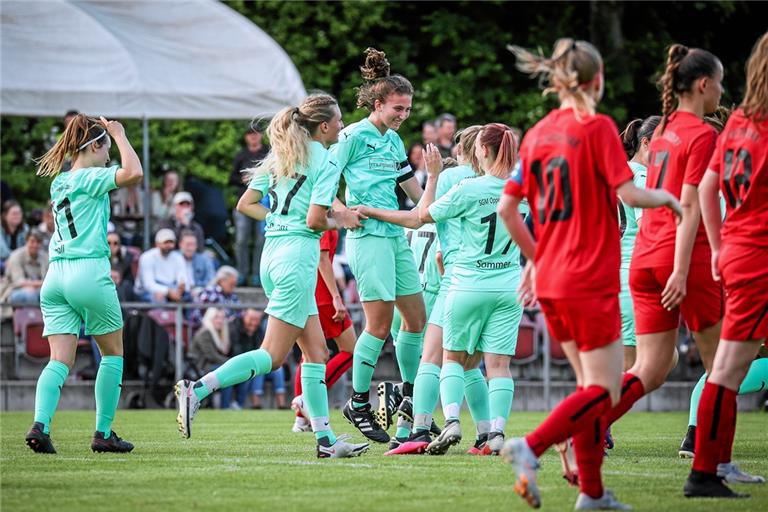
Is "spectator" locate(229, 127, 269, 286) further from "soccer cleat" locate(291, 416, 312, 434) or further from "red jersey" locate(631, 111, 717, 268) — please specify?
"red jersey" locate(631, 111, 717, 268)

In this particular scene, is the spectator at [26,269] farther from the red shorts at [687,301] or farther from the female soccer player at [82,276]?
the red shorts at [687,301]

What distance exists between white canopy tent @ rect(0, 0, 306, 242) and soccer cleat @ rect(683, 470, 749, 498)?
13797 mm

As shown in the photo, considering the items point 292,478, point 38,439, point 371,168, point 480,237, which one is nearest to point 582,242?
point 292,478

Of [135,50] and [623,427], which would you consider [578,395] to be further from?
[135,50]

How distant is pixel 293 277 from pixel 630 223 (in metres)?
2.68

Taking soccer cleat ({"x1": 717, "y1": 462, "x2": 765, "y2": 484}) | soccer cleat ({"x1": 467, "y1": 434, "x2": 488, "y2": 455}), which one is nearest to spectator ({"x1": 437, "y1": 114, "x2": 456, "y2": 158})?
soccer cleat ({"x1": 467, "y1": 434, "x2": 488, "y2": 455})

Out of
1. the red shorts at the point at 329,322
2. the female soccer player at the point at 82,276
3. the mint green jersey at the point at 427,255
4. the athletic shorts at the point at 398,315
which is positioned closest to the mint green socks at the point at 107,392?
the female soccer player at the point at 82,276

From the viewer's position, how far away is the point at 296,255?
8914 mm

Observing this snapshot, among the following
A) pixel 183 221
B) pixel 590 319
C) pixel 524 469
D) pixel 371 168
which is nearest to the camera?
pixel 524 469

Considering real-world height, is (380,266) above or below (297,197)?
below

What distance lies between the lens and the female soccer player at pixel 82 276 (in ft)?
30.9

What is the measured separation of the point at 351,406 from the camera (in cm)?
1064

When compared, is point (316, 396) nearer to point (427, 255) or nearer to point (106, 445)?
point (106, 445)

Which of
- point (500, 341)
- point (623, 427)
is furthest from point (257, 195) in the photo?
point (623, 427)
